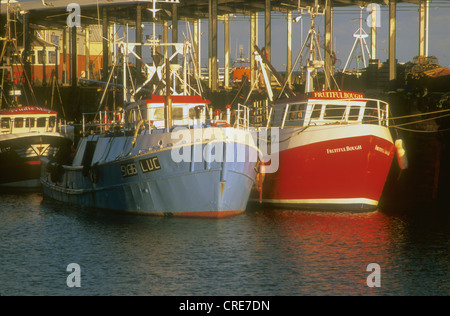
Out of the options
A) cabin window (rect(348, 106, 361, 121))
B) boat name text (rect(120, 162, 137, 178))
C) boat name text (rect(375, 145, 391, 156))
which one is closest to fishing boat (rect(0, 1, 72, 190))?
boat name text (rect(120, 162, 137, 178))

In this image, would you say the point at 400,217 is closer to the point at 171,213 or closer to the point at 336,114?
the point at 336,114

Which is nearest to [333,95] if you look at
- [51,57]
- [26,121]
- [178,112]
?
[178,112]

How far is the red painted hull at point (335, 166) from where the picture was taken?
29562 millimetres

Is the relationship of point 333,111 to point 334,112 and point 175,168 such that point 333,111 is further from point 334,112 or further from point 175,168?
point 175,168

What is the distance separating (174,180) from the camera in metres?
27.3

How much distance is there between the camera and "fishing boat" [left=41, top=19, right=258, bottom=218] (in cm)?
2705

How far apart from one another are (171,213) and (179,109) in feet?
16.6

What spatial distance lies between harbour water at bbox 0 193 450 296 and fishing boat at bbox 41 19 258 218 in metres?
0.68

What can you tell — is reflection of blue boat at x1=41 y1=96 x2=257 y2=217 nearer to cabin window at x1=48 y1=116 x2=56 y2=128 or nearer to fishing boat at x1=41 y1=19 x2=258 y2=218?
fishing boat at x1=41 y1=19 x2=258 y2=218

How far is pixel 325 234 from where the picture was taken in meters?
26.4

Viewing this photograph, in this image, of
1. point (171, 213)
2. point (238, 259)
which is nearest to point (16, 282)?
point (238, 259)

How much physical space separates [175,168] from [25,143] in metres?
17.2

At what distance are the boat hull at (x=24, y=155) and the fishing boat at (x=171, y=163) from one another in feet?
32.6

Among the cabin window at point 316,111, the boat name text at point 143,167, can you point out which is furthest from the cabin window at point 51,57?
the boat name text at point 143,167
